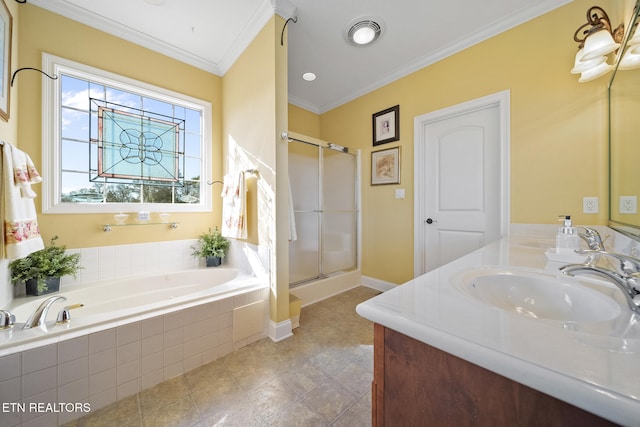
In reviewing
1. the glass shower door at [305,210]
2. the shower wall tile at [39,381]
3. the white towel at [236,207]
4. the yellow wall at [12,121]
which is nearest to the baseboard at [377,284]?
the glass shower door at [305,210]

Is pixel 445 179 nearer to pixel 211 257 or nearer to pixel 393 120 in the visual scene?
pixel 393 120

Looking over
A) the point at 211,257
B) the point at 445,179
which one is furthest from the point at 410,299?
the point at 211,257

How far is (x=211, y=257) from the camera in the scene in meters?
2.37

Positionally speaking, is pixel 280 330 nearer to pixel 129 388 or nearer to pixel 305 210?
pixel 129 388

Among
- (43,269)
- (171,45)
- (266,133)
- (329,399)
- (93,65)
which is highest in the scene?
(171,45)

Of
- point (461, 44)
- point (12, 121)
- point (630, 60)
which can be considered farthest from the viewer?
point (461, 44)

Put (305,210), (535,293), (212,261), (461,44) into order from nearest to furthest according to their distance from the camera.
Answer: (535,293)
(461,44)
(212,261)
(305,210)

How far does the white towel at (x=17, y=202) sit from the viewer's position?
4.17 ft

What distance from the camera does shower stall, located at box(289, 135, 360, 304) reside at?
2514mm

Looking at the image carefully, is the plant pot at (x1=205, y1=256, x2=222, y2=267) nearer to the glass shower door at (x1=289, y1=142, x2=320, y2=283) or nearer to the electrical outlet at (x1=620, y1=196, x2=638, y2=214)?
the glass shower door at (x1=289, y1=142, x2=320, y2=283)

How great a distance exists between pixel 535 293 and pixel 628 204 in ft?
2.93

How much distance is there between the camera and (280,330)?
70.7 inches

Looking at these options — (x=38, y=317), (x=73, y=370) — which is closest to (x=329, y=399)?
(x=73, y=370)

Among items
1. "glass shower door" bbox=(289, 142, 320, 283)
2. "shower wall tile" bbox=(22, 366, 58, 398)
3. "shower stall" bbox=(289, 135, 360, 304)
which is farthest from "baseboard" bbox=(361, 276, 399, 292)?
"shower wall tile" bbox=(22, 366, 58, 398)
